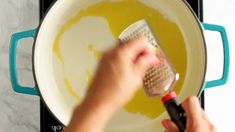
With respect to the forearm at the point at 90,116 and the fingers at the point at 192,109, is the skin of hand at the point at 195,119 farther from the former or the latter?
the forearm at the point at 90,116

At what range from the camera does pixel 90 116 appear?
1.35 ft

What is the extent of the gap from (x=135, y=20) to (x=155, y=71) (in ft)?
0.37

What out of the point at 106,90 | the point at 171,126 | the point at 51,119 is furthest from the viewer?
the point at 51,119

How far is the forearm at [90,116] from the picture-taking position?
0.41 metres

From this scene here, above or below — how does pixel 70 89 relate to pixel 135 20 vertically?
below

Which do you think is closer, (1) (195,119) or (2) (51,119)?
(1) (195,119)

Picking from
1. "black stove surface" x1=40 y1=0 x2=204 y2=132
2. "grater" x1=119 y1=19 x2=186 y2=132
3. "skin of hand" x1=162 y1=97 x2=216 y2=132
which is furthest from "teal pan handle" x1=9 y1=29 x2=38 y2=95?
"skin of hand" x1=162 y1=97 x2=216 y2=132

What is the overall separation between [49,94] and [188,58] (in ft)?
0.75

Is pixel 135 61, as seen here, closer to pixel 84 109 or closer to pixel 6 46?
pixel 84 109

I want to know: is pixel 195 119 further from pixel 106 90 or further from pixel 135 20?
pixel 135 20

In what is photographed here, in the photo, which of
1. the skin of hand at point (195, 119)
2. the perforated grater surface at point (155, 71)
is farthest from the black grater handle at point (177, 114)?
the perforated grater surface at point (155, 71)

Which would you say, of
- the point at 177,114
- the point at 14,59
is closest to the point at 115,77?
the point at 177,114

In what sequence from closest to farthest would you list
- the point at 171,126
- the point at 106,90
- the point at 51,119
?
the point at 106,90, the point at 171,126, the point at 51,119

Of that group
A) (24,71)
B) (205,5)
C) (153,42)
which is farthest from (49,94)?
(205,5)
